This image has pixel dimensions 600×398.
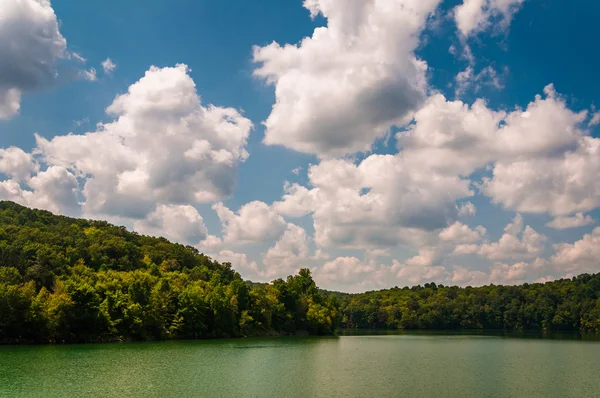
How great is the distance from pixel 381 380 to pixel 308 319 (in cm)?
11127

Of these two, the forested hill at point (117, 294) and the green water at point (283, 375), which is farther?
the forested hill at point (117, 294)

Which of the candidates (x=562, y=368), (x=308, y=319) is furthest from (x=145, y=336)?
(x=562, y=368)

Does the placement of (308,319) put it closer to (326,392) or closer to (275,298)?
(275,298)

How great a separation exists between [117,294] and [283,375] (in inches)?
2525

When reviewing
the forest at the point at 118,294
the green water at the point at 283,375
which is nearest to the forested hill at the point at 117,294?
the forest at the point at 118,294

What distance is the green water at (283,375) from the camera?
4384 centimetres

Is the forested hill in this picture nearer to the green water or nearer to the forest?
the forest

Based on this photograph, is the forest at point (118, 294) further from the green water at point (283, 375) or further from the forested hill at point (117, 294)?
the green water at point (283, 375)

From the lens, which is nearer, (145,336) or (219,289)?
(145,336)

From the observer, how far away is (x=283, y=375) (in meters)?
55.3

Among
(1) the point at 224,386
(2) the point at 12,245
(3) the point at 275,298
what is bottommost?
(1) the point at 224,386

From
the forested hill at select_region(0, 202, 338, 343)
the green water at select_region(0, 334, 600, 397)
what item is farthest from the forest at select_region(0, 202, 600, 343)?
the green water at select_region(0, 334, 600, 397)

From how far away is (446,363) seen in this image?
223 feet

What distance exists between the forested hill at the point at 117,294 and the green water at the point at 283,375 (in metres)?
15.7
